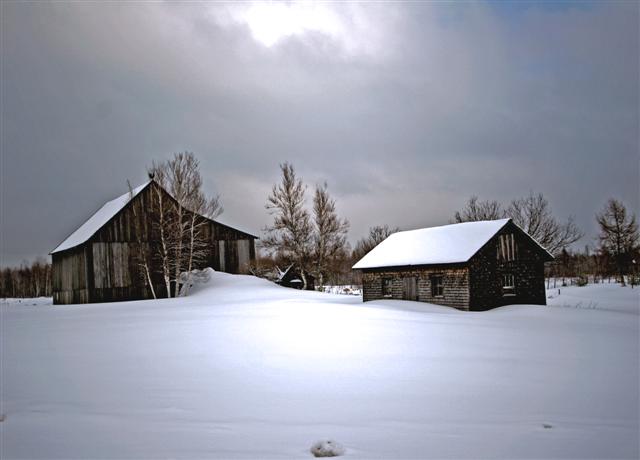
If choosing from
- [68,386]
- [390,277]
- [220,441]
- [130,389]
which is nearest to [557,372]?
[220,441]

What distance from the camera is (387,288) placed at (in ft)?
97.2

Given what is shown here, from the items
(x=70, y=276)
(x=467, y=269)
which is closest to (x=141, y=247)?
(x=70, y=276)

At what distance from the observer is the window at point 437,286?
1043 inches

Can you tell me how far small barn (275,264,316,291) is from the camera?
4707 centimetres

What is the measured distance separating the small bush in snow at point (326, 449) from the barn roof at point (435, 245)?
19746 mm

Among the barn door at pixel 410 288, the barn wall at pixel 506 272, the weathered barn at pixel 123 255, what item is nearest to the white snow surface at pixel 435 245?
the barn wall at pixel 506 272

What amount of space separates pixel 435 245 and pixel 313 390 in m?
21.2

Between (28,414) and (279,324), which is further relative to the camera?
(279,324)

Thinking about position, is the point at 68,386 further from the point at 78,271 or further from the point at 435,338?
the point at 78,271

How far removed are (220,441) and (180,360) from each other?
513 centimetres

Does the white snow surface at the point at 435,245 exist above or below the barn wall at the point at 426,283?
above

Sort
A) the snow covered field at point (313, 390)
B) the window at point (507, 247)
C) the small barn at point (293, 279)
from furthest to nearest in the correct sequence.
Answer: the small barn at point (293, 279)
the window at point (507, 247)
the snow covered field at point (313, 390)

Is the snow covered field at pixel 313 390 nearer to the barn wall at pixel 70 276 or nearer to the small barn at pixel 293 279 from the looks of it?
the barn wall at pixel 70 276

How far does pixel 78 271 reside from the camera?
114 ft
